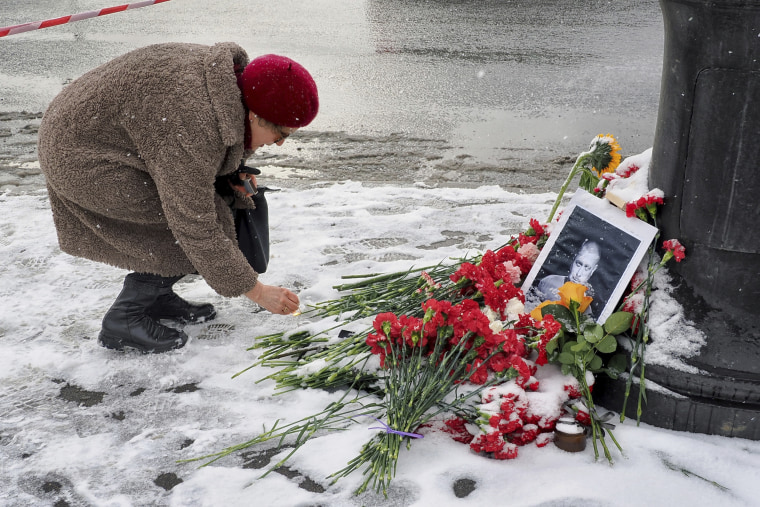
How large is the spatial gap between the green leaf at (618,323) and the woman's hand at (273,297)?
0.97m

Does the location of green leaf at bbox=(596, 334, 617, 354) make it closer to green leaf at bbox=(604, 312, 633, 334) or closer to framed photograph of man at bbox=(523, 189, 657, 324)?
green leaf at bbox=(604, 312, 633, 334)

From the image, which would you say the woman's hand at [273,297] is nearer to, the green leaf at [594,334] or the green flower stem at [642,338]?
the green leaf at [594,334]

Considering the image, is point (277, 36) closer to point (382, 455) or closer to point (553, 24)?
point (553, 24)

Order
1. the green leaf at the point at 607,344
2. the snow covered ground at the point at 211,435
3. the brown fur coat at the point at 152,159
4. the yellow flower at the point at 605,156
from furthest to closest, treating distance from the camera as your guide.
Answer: the yellow flower at the point at 605,156
the brown fur coat at the point at 152,159
the green leaf at the point at 607,344
the snow covered ground at the point at 211,435

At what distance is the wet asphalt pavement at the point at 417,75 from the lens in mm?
4621

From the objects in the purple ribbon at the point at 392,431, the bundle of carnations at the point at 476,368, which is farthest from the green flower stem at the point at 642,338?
the purple ribbon at the point at 392,431

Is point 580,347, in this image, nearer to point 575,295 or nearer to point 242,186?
point 575,295

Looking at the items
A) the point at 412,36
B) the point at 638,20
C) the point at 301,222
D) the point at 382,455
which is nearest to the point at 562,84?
the point at 412,36

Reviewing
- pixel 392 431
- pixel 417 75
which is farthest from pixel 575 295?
pixel 417 75

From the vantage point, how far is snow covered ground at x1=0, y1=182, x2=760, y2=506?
1.81m

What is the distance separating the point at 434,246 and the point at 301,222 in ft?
2.40

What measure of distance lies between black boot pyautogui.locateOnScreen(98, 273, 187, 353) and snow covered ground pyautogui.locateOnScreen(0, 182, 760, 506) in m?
0.04

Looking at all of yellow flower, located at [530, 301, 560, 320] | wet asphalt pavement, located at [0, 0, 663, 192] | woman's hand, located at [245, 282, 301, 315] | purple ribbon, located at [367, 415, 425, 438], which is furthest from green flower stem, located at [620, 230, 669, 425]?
wet asphalt pavement, located at [0, 0, 663, 192]

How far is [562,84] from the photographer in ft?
20.8
